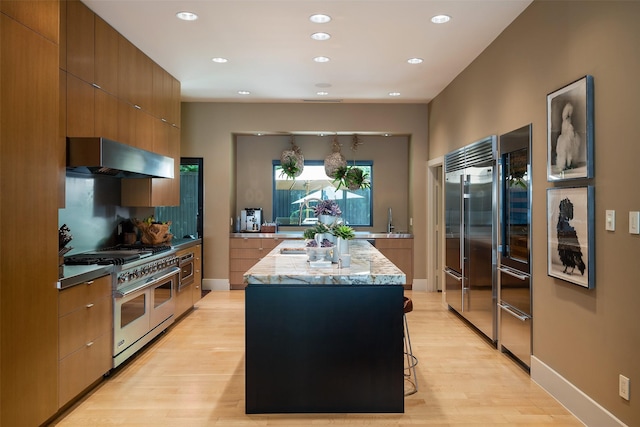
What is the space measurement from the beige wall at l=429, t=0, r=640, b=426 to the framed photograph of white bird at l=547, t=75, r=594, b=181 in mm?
52

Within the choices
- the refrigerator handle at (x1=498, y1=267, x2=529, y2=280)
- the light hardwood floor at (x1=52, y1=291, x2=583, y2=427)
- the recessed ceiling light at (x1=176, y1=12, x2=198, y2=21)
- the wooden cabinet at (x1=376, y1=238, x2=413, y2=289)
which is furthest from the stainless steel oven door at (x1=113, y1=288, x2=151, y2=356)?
the wooden cabinet at (x1=376, y1=238, x2=413, y2=289)

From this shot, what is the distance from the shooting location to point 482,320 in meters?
4.49

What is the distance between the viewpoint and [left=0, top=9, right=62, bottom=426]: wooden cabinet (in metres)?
2.30

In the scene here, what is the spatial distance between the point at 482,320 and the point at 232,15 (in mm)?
3534

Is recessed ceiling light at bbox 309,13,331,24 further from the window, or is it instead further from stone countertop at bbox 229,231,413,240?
the window

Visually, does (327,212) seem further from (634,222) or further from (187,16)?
(634,222)

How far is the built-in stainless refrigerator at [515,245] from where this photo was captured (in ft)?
11.7

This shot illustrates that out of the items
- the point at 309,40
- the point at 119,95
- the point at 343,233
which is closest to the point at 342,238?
the point at 343,233

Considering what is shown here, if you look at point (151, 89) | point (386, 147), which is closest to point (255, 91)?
point (151, 89)

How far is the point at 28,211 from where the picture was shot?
2475 millimetres

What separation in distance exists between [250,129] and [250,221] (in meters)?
1.40

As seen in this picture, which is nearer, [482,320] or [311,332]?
[311,332]

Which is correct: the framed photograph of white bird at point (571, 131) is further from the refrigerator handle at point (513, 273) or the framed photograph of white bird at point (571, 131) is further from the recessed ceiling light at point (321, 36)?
the recessed ceiling light at point (321, 36)

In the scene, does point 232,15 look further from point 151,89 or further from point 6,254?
point 6,254
